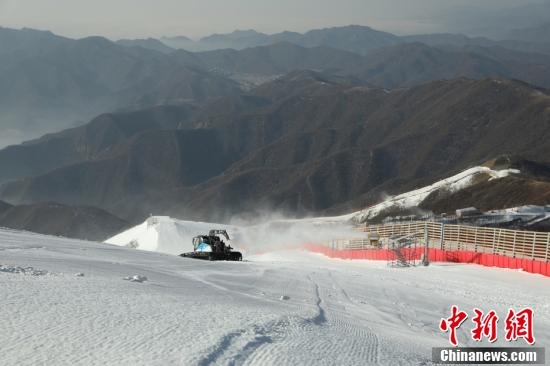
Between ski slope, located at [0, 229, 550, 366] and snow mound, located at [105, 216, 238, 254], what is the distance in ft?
231

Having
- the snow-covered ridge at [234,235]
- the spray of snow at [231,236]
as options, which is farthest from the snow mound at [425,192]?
the spray of snow at [231,236]

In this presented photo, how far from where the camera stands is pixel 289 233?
90.3 meters

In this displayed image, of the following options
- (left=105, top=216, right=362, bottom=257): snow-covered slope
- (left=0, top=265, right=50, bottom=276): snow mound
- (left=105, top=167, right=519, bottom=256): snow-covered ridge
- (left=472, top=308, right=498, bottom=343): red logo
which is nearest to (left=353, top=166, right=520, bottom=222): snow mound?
(left=105, top=167, right=519, bottom=256): snow-covered ridge

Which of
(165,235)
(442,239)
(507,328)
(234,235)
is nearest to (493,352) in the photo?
(507,328)

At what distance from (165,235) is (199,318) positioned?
3343 inches

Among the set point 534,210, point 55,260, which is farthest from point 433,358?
point 534,210

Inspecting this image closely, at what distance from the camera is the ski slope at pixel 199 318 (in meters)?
8.18

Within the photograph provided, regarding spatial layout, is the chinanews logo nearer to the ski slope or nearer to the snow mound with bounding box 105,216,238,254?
the ski slope

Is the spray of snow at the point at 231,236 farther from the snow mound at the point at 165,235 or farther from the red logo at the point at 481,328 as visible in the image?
the red logo at the point at 481,328

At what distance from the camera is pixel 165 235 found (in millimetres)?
93875

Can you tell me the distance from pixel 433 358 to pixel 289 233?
80.3 m

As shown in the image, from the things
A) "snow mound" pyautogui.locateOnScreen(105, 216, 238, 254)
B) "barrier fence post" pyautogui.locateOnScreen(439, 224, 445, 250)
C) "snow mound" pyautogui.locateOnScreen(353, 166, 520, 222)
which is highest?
"snow mound" pyautogui.locateOnScreen(353, 166, 520, 222)

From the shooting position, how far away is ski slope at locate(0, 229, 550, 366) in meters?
8.18

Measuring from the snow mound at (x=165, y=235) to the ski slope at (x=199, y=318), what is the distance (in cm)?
7028
